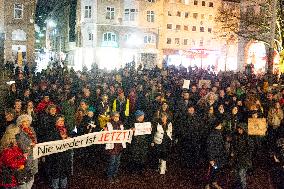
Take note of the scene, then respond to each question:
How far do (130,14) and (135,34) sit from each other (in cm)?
281

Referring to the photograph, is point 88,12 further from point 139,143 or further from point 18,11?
point 139,143

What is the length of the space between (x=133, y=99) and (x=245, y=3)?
144ft

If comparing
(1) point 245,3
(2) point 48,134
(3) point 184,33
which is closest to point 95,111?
(2) point 48,134

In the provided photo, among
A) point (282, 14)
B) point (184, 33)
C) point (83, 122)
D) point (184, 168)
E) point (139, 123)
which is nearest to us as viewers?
point (139, 123)

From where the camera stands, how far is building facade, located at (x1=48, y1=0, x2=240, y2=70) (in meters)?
51.2

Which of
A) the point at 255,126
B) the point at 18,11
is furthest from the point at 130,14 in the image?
the point at 255,126

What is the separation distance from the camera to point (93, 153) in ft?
38.1

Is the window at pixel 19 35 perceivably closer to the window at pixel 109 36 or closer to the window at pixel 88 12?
the window at pixel 88 12

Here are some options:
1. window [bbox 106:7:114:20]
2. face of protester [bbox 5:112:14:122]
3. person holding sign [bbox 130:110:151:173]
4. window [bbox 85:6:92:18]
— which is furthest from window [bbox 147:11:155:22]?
face of protester [bbox 5:112:14:122]

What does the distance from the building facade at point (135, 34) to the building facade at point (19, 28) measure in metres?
7.54

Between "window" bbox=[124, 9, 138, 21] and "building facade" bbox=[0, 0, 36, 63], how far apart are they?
12.6 meters

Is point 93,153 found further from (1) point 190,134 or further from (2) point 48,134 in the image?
(2) point 48,134

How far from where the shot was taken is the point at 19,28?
46.7m

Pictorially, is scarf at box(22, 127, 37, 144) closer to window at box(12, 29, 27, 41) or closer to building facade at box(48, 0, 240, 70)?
building facade at box(48, 0, 240, 70)
